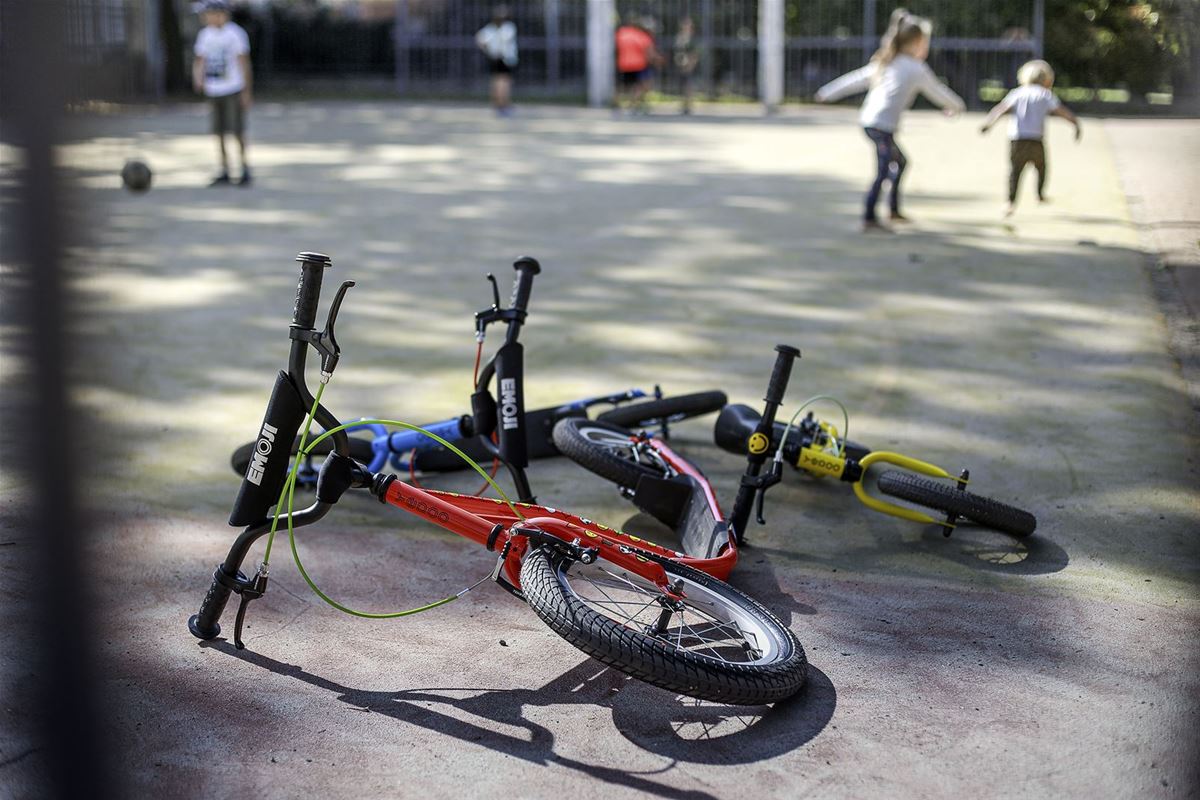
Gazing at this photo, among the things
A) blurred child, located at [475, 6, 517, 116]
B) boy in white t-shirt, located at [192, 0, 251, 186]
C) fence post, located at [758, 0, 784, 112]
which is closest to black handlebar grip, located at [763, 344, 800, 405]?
boy in white t-shirt, located at [192, 0, 251, 186]

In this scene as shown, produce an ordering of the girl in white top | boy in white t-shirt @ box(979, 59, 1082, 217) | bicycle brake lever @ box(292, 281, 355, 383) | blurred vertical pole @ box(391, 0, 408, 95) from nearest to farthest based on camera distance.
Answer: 1. bicycle brake lever @ box(292, 281, 355, 383)
2. the girl in white top
3. boy in white t-shirt @ box(979, 59, 1082, 217)
4. blurred vertical pole @ box(391, 0, 408, 95)

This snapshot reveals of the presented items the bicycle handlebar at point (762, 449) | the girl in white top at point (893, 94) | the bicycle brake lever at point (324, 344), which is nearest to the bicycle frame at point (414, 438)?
the bicycle handlebar at point (762, 449)

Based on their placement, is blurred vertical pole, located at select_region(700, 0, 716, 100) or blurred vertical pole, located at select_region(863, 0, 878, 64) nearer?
blurred vertical pole, located at select_region(863, 0, 878, 64)

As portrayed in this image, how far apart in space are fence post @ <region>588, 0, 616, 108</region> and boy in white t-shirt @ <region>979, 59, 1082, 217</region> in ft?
47.3

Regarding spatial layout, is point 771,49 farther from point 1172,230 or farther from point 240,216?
point 240,216

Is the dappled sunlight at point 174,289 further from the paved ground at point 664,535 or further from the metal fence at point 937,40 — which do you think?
the metal fence at point 937,40

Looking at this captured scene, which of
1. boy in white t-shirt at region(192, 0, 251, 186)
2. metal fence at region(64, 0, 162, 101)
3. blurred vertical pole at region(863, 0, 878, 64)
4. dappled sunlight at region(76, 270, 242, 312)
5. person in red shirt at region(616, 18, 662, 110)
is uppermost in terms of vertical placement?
blurred vertical pole at region(863, 0, 878, 64)

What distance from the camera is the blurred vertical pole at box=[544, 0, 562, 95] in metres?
26.4

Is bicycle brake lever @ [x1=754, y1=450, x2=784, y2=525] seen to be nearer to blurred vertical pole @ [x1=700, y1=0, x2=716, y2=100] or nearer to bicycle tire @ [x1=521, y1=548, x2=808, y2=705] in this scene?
bicycle tire @ [x1=521, y1=548, x2=808, y2=705]

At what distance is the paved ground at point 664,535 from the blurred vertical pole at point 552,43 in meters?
16.4

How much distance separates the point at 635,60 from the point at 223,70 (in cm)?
1151

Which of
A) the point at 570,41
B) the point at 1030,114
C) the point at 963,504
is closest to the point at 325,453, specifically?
the point at 963,504

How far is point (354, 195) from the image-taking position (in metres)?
12.4

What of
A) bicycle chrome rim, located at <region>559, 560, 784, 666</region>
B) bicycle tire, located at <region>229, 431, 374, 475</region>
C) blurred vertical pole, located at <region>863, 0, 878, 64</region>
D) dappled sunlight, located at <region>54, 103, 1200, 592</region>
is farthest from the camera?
blurred vertical pole, located at <region>863, 0, 878, 64</region>
